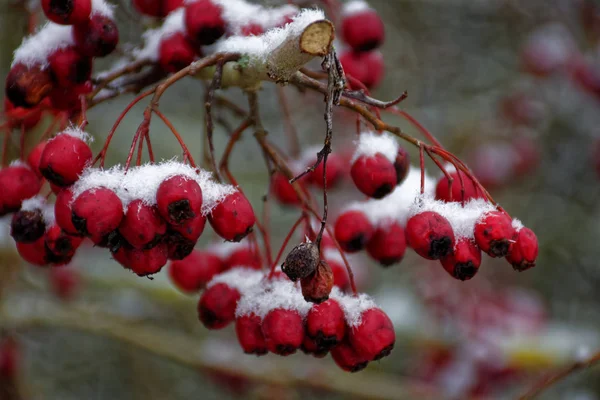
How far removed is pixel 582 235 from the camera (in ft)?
15.1

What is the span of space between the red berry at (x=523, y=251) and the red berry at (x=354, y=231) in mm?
349

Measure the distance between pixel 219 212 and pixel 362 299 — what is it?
1.29 feet

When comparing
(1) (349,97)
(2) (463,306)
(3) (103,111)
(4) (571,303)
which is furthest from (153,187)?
(4) (571,303)

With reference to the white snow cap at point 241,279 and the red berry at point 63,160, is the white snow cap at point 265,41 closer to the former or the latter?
the red berry at point 63,160

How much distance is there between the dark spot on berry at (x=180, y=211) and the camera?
117 centimetres

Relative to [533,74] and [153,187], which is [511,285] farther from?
[153,187]

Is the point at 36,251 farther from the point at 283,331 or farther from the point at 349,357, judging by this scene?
the point at 349,357

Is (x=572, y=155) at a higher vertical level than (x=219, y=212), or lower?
lower

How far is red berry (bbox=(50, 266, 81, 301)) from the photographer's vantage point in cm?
352

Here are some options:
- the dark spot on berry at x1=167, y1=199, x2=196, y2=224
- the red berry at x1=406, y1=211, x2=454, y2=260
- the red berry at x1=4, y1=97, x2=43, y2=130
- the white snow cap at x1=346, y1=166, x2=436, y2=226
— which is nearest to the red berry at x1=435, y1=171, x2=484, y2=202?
the white snow cap at x1=346, y1=166, x2=436, y2=226

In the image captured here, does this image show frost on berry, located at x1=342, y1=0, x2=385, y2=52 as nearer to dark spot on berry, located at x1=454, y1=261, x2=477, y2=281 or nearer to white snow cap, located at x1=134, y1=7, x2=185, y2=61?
white snow cap, located at x1=134, y1=7, x2=185, y2=61

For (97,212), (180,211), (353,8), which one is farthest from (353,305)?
(353,8)

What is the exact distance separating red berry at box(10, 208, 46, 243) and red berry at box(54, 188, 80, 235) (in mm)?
203

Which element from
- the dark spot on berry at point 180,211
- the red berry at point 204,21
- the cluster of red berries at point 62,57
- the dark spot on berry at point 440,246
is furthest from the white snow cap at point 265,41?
the dark spot on berry at point 440,246
